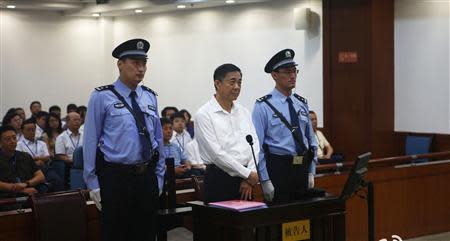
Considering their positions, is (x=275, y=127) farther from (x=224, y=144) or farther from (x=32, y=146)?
(x=32, y=146)

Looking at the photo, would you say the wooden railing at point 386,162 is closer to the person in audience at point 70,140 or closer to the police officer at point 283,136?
the police officer at point 283,136

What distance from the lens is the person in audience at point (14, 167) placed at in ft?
21.0

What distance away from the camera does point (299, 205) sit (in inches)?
168

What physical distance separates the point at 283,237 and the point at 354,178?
1.74 ft

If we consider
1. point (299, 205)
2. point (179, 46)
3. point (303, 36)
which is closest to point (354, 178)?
point (299, 205)

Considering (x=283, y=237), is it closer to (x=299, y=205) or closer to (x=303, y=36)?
(x=299, y=205)

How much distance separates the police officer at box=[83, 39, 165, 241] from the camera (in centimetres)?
412

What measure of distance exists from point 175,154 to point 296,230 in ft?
12.3

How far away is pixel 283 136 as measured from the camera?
5.01 meters

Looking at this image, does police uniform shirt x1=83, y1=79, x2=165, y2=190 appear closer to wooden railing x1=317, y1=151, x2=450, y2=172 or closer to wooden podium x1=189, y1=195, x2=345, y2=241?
wooden podium x1=189, y1=195, x2=345, y2=241

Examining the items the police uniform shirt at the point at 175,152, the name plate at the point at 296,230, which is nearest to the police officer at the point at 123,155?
the name plate at the point at 296,230

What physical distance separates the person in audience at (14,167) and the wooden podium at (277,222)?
101 inches

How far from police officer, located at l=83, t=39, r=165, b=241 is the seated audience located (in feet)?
9.98

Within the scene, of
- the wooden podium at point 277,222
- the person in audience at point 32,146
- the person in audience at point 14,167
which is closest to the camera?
the wooden podium at point 277,222
